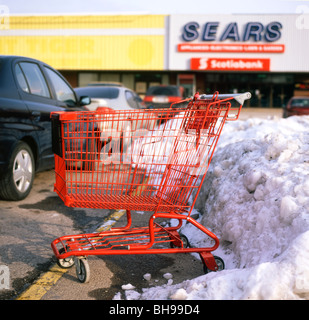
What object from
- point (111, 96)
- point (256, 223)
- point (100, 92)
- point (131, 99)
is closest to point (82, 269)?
point (256, 223)

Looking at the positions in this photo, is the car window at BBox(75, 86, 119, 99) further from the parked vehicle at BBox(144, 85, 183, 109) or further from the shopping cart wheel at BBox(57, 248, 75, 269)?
the shopping cart wheel at BBox(57, 248, 75, 269)

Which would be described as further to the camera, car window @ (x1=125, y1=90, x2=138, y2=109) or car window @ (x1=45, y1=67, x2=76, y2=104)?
car window @ (x1=125, y1=90, x2=138, y2=109)

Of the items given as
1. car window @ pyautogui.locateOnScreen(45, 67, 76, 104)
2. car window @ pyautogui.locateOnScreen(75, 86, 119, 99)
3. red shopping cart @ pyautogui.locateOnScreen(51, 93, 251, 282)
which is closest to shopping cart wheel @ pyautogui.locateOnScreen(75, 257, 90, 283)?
red shopping cart @ pyautogui.locateOnScreen(51, 93, 251, 282)

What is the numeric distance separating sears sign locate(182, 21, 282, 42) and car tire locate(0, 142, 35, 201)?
90.3ft

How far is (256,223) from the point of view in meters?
3.28

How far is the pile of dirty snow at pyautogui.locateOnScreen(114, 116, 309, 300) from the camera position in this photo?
235cm

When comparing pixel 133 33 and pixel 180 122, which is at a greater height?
pixel 133 33

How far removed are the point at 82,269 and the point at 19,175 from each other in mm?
2502

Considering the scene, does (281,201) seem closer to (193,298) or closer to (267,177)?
(267,177)

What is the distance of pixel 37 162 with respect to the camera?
559cm

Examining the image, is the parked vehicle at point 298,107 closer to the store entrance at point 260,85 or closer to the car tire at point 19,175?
the car tire at point 19,175

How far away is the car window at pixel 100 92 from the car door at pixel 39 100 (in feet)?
11.5
